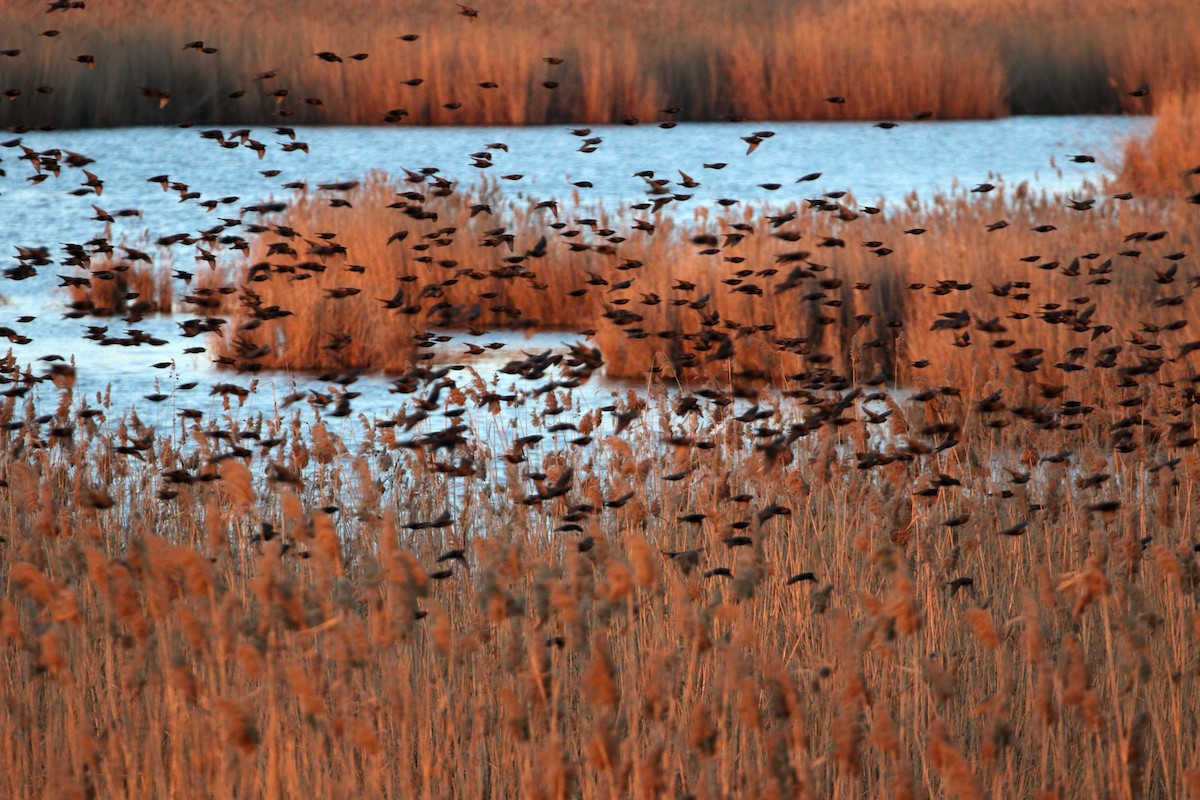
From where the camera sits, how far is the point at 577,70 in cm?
2036

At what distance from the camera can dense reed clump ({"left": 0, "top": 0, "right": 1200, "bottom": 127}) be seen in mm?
19109

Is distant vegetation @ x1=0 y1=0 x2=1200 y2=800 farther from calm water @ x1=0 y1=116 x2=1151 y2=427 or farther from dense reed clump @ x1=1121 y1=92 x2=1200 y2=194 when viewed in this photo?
calm water @ x1=0 y1=116 x2=1151 y2=427

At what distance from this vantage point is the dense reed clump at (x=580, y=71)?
1911cm

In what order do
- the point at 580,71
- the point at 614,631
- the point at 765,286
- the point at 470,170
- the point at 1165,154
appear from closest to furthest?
the point at 614,631, the point at 765,286, the point at 1165,154, the point at 470,170, the point at 580,71

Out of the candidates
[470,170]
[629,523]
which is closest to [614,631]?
[629,523]

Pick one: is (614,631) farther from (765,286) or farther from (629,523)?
(765,286)

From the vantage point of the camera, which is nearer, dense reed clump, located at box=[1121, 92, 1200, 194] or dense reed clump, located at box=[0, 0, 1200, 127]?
dense reed clump, located at box=[1121, 92, 1200, 194]

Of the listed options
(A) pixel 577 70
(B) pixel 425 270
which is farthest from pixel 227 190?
(A) pixel 577 70

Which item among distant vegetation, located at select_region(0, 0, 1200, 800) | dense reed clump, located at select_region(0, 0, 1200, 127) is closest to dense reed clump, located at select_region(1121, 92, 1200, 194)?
distant vegetation, located at select_region(0, 0, 1200, 800)

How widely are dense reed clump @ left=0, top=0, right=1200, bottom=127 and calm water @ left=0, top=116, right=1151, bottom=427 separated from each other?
1.21 ft

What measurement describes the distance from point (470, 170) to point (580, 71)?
5340 millimetres

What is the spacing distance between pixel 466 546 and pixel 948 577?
171 centimetres

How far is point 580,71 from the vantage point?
66.6 ft

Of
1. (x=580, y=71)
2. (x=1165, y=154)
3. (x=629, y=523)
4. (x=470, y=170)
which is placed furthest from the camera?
(x=580, y=71)
